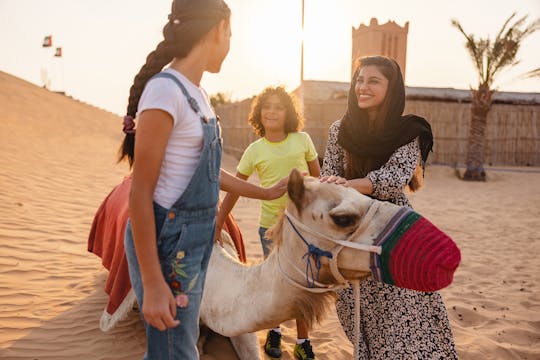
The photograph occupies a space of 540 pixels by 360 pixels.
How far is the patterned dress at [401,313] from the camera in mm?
2182

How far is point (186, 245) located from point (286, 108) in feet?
6.92

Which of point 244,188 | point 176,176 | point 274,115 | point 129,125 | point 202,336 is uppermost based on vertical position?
point 274,115

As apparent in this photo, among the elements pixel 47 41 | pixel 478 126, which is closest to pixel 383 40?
pixel 478 126

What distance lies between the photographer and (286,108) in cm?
331

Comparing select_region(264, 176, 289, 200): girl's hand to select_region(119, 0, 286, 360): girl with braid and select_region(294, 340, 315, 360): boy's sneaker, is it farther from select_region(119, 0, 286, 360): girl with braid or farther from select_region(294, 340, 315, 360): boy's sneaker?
select_region(294, 340, 315, 360): boy's sneaker

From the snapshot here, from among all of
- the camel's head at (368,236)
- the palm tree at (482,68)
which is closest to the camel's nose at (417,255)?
the camel's head at (368,236)

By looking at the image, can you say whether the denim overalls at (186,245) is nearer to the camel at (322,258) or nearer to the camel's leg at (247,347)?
the camel at (322,258)

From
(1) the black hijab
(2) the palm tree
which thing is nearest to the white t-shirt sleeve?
(1) the black hijab

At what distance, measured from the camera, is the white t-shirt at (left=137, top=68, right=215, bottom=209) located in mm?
1273

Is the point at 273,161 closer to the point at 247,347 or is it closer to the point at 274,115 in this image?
the point at 274,115

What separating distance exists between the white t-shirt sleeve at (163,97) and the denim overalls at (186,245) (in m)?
0.05

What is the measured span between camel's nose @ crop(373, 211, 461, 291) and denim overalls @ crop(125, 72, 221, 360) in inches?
25.3

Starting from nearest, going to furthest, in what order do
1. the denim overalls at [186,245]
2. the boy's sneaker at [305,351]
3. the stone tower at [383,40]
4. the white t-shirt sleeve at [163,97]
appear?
the white t-shirt sleeve at [163,97] < the denim overalls at [186,245] < the boy's sneaker at [305,351] < the stone tower at [383,40]

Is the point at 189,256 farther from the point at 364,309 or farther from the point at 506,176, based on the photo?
the point at 506,176
